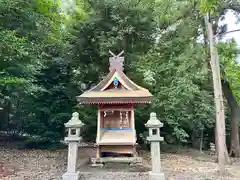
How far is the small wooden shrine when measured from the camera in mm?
8305

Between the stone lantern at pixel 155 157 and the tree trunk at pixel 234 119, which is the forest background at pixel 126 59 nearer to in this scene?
the tree trunk at pixel 234 119

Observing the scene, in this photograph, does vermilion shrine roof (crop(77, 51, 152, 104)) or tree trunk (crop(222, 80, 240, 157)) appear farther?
tree trunk (crop(222, 80, 240, 157))

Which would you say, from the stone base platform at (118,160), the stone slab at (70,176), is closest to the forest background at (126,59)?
the stone base platform at (118,160)

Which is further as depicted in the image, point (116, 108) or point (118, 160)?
point (116, 108)

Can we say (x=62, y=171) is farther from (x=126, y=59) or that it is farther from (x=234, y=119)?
(x=234, y=119)

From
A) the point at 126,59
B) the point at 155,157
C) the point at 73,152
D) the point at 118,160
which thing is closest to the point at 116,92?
the point at 118,160

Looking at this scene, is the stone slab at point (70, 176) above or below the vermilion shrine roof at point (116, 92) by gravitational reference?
below

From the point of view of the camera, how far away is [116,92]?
8.70 m

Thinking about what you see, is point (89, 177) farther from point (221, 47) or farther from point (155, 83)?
point (221, 47)

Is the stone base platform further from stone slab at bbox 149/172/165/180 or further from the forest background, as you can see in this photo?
the forest background

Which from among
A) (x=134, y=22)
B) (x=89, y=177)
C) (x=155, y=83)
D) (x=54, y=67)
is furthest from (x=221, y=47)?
(x=54, y=67)

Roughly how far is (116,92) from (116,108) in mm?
644

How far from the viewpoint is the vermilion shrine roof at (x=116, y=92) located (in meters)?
8.27

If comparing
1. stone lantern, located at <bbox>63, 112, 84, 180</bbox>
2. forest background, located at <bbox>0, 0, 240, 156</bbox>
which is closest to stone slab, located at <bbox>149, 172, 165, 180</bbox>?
stone lantern, located at <bbox>63, 112, 84, 180</bbox>
